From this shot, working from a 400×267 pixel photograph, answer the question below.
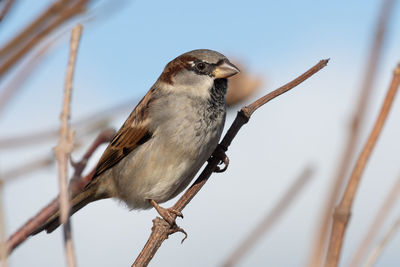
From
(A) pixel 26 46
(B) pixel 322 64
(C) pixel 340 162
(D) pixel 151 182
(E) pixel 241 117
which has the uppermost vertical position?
(A) pixel 26 46

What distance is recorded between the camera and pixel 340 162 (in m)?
0.61

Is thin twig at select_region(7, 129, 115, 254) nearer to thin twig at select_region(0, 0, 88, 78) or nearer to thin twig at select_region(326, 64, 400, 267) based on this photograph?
thin twig at select_region(0, 0, 88, 78)

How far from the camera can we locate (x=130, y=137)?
303 cm

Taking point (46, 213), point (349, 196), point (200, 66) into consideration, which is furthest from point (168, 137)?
point (349, 196)

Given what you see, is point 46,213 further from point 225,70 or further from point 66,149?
point 225,70

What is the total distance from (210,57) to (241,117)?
0.68 metres

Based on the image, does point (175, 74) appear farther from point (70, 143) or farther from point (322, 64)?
point (70, 143)

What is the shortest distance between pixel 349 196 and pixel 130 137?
2.45 metres

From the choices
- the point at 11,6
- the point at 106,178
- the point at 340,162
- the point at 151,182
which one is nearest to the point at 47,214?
the point at 11,6

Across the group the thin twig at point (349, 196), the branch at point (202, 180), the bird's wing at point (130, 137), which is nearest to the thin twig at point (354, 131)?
the thin twig at point (349, 196)

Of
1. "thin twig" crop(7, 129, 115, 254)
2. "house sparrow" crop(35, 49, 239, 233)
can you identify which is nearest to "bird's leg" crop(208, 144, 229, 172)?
"house sparrow" crop(35, 49, 239, 233)

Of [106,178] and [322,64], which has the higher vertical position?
[322,64]

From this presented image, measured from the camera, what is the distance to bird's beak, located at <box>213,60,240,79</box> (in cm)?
266

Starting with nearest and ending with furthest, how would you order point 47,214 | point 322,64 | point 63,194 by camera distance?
point 63,194, point 47,214, point 322,64
